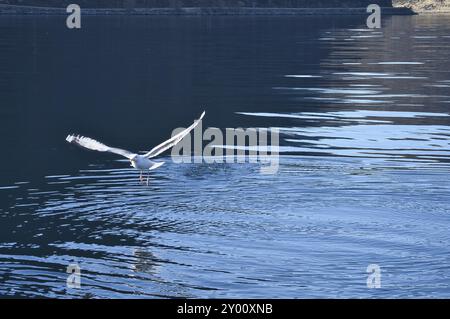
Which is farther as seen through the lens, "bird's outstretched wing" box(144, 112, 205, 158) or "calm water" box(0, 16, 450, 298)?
"bird's outstretched wing" box(144, 112, 205, 158)

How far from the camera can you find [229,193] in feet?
71.4

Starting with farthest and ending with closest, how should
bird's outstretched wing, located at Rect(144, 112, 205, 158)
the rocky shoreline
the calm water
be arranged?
1. the rocky shoreline
2. bird's outstretched wing, located at Rect(144, 112, 205, 158)
3. the calm water

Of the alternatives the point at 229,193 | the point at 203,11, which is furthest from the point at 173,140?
the point at 203,11

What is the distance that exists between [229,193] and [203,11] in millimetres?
105018

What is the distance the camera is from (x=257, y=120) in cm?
3362

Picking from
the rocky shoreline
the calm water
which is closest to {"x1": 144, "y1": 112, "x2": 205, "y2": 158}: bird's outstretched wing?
the calm water

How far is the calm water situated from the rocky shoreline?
64.1 m

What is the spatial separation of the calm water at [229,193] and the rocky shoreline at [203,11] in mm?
64129

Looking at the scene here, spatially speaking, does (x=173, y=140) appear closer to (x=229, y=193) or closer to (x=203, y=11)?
(x=229, y=193)

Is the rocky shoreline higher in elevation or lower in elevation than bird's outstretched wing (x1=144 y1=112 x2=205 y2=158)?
higher

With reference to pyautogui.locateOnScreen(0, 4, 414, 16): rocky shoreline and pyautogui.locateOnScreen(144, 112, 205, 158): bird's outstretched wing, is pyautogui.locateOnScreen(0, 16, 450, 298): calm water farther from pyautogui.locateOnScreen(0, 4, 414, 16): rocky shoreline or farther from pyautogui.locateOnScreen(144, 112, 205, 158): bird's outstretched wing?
pyautogui.locateOnScreen(0, 4, 414, 16): rocky shoreline

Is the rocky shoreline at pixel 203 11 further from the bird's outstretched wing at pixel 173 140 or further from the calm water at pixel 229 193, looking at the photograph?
the bird's outstretched wing at pixel 173 140

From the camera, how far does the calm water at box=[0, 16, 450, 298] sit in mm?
16531

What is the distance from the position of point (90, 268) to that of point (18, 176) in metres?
7.27
